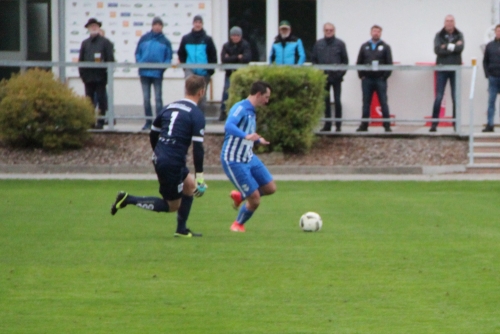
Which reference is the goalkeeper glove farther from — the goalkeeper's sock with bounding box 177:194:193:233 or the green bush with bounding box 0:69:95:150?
the green bush with bounding box 0:69:95:150

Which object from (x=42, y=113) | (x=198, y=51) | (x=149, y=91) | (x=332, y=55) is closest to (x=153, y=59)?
(x=149, y=91)

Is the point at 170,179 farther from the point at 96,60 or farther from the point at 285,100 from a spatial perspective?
the point at 96,60

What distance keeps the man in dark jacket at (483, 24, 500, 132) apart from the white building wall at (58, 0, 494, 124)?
225cm

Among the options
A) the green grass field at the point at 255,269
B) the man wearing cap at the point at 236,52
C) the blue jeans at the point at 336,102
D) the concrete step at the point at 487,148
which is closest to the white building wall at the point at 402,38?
the blue jeans at the point at 336,102

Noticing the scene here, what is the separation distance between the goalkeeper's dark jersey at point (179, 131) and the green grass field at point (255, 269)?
872 mm

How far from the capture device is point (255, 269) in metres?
8.65

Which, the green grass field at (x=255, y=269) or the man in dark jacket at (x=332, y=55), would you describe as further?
the man in dark jacket at (x=332, y=55)

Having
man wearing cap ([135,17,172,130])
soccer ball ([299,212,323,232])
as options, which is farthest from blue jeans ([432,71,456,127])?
soccer ball ([299,212,323,232])

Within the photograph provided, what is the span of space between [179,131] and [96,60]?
10.5 metres

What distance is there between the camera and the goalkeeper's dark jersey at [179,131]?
10133 mm

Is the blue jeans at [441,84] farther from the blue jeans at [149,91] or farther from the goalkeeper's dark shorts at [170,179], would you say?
the goalkeeper's dark shorts at [170,179]

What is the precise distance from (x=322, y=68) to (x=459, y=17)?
439 centimetres

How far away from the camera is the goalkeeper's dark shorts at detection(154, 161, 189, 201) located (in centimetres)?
1019

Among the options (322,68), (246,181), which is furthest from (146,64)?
(246,181)
